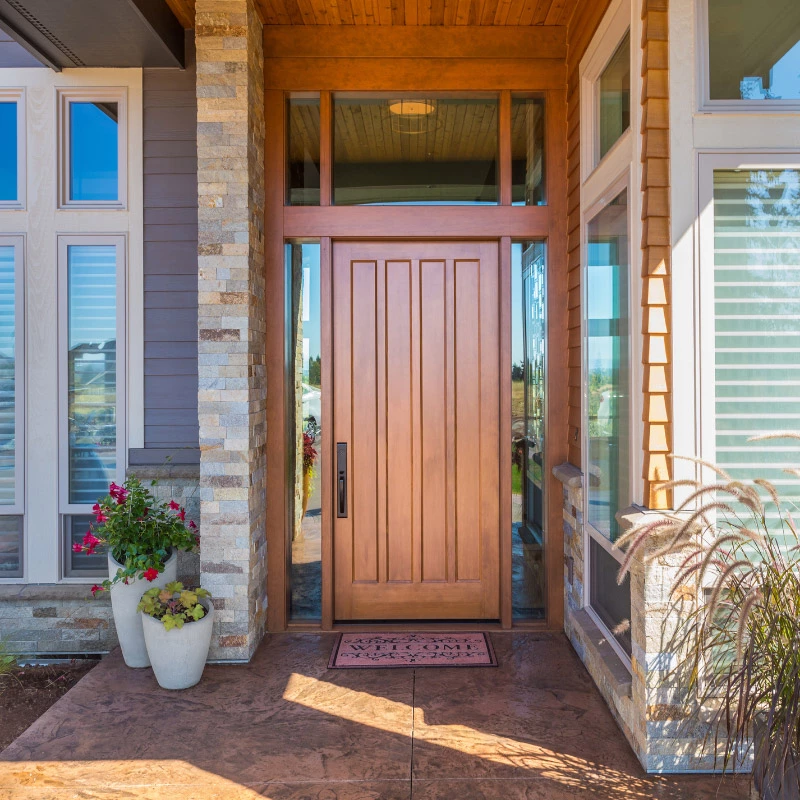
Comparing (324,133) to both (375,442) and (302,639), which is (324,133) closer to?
(375,442)

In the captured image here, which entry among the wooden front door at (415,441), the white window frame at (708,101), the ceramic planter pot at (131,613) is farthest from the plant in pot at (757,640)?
the ceramic planter pot at (131,613)

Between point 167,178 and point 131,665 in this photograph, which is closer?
point 131,665

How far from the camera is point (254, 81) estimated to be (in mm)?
A: 3512

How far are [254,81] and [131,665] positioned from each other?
2.93 metres

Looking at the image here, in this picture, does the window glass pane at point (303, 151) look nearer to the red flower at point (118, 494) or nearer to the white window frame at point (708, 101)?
the red flower at point (118, 494)

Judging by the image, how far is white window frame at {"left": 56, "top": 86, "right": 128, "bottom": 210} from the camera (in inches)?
151

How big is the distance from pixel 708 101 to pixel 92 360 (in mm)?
3213

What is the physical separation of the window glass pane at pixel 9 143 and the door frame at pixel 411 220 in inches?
55.5

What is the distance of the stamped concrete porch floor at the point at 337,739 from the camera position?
94.0 inches

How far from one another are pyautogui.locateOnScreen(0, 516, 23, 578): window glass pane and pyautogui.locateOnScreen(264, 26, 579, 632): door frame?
4.57 ft

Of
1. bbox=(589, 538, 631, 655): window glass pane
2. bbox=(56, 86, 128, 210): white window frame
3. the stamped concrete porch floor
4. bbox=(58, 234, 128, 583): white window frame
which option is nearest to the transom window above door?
bbox=(56, 86, 128, 210): white window frame

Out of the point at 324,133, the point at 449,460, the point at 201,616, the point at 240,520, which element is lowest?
the point at 201,616

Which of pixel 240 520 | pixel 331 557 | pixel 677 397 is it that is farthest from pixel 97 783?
pixel 677 397

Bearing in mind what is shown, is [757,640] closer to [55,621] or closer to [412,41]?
[412,41]
